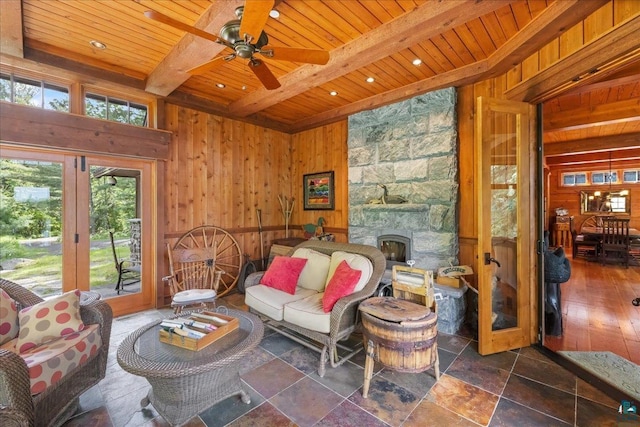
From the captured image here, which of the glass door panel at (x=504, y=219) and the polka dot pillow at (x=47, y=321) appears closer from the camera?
the polka dot pillow at (x=47, y=321)

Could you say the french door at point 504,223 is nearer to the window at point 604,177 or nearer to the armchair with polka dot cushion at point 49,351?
the armchair with polka dot cushion at point 49,351

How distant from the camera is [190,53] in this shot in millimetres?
2750

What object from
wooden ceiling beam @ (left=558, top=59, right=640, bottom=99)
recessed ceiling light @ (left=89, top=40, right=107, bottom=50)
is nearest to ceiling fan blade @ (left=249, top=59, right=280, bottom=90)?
recessed ceiling light @ (left=89, top=40, right=107, bottom=50)

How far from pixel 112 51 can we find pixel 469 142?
4262 millimetres

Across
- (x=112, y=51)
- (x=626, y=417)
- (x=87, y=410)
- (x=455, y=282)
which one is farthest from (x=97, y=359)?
(x=626, y=417)

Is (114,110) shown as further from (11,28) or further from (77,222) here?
(77,222)

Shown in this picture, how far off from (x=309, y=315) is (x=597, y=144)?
23.9 ft

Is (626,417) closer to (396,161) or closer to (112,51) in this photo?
(396,161)

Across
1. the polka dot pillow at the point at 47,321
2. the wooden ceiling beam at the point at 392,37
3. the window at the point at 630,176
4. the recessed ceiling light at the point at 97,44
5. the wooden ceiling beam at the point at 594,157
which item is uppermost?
the recessed ceiling light at the point at 97,44

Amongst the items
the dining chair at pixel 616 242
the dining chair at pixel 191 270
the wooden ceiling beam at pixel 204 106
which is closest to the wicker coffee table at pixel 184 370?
the dining chair at pixel 191 270

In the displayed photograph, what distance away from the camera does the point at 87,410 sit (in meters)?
1.97

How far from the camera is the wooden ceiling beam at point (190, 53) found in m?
2.22

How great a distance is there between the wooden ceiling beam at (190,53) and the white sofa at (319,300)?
2432mm

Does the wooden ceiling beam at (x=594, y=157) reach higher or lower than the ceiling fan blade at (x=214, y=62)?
higher
